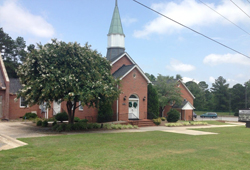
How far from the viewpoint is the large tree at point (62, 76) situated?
16.3m

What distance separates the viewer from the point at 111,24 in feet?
119

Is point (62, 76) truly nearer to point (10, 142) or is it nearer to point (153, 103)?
point (10, 142)

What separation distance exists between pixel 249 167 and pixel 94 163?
17.3ft

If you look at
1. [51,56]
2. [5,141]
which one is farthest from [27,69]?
[5,141]

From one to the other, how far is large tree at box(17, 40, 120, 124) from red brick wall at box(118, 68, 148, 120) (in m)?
7.30

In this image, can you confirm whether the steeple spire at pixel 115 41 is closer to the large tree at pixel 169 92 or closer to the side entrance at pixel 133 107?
the large tree at pixel 169 92

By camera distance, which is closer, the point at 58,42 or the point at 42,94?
the point at 42,94

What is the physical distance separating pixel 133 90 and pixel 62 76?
11.6 meters

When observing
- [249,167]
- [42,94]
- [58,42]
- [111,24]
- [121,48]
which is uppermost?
[111,24]

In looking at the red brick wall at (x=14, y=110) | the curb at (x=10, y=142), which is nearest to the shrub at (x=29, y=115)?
the red brick wall at (x=14, y=110)

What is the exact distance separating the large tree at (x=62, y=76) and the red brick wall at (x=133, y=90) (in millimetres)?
7295

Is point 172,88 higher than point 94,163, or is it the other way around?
point 172,88

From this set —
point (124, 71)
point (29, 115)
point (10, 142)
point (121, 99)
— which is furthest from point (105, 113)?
point (10, 142)

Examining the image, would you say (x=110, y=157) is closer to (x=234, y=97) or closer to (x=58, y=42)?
(x=58, y=42)
